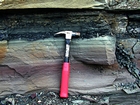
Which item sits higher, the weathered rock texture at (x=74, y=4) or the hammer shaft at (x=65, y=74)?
the weathered rock texture at (x=74, y=4)

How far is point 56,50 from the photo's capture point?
5.60 feet

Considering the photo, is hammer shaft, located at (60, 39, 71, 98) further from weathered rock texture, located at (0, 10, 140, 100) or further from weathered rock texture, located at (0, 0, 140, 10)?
weathered rock texture, located at (0, 0, 140, 10)

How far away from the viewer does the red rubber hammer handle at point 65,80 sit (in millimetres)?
1658

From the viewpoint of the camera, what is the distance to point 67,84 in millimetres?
1676

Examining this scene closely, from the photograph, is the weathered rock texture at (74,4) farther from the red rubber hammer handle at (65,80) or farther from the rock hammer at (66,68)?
the red rubber hammer handle at (65,80)

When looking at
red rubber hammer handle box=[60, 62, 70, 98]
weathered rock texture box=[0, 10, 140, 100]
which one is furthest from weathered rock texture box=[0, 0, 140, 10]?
red rubber hammer handle box=[60, 62, 70, 98]

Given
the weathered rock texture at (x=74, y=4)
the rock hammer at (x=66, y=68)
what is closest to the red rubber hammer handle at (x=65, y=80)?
the rock hammer at (x=66, y=68)

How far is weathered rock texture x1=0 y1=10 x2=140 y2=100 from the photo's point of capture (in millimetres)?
1683

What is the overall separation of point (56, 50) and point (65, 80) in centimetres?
19

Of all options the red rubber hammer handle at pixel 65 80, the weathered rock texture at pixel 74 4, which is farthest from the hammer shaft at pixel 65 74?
the weathered rock texture at pixel 74 4

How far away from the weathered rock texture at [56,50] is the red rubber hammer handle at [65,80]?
0.06 meters

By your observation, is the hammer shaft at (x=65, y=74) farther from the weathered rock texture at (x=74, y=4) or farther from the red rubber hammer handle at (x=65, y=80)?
the weathered rock texture at (x=74, y=4)

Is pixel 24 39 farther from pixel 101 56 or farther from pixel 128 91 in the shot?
pixel 128 91

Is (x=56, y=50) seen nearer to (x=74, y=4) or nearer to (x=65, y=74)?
(x=65, y=74)
